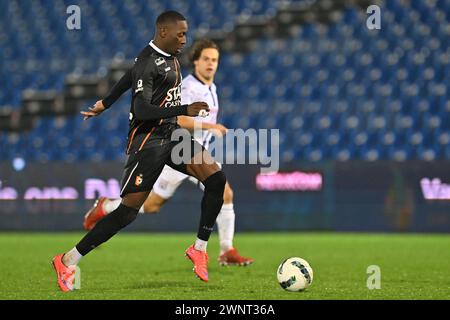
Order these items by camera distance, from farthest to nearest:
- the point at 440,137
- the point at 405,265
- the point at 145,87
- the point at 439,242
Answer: the point at 440,137 → the point at 439,242 → the point at 405,265 → the point at 145,87

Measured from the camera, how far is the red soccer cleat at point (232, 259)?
8766mm

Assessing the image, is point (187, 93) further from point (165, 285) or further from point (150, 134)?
point (165, 285)

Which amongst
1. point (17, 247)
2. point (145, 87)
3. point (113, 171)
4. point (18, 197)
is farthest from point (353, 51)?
point (145, 87)

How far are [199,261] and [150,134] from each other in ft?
3.61

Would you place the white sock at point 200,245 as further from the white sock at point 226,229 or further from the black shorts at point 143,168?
the white sock at point 226,229

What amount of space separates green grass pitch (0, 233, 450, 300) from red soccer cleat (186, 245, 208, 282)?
0.39 feet

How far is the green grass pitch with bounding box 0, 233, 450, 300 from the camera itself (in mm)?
6371

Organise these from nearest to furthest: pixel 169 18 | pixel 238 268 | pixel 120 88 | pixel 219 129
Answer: pixel 169 18 → pixel 120 88 → pixel 219 129 → pixel 238 268

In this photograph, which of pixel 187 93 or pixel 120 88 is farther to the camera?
pixel 187 93

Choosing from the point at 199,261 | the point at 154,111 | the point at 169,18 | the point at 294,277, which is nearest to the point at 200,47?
the point at 169,18

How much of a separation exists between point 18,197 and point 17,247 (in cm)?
308

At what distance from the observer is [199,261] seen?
6871mm
